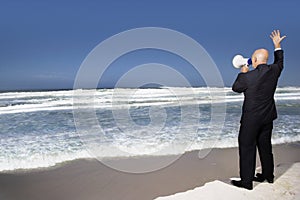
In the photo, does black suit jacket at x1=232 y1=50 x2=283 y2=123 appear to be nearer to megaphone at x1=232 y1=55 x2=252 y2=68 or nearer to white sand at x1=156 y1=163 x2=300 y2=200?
megaphone at x1=232 y1=55 x2=252 y2=68

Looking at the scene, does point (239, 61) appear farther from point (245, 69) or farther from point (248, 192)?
point (248, 192)

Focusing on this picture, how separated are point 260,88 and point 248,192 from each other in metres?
1.45

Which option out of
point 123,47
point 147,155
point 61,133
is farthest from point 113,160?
point 61,133

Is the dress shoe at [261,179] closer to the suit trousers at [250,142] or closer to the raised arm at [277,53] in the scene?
the suit trousers at [250,142]

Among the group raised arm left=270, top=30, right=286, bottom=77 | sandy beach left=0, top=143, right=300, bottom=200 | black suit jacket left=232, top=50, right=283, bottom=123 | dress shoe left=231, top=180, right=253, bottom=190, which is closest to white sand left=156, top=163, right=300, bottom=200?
dress shoe left=231, top=180, right=253, bottom=190

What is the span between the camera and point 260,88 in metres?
3.65

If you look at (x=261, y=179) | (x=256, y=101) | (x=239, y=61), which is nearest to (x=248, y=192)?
(x=261, y=179)

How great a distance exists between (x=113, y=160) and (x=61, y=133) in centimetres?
351

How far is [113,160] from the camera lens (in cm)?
601

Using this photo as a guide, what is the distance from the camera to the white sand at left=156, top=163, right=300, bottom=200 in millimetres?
3660

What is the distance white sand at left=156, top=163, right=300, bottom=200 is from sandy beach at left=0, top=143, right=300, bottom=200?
29 centimetres

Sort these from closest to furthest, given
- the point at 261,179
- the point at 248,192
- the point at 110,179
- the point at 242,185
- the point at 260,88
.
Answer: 1. the point at 260,88
2. the point at 248,192
3. the point at 242,185
4. the point at 261,179
5. the point at 110,179

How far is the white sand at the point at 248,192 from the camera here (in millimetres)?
3660

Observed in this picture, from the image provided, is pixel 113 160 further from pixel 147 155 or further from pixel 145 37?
pixel 145 37
